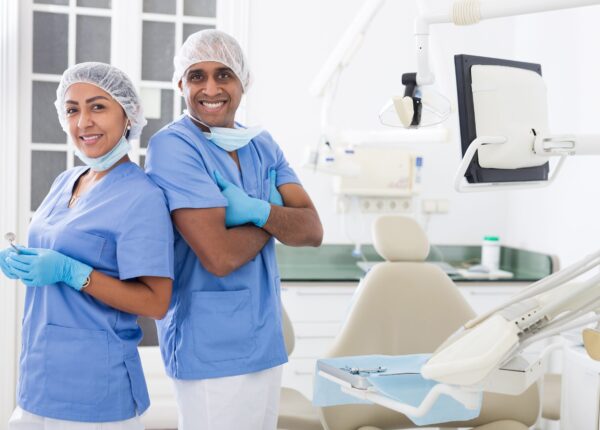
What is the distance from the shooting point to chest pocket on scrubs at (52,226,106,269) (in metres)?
1.35

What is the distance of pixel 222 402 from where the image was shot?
148cm

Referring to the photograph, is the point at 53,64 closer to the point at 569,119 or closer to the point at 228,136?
the point at 228,136

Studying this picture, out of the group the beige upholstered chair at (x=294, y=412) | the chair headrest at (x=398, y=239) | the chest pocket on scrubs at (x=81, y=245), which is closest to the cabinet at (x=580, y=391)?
the chair headrest at (x=398, y=239)

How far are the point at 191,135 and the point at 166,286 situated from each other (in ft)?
1.21

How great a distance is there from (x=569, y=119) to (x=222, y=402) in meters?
2.19

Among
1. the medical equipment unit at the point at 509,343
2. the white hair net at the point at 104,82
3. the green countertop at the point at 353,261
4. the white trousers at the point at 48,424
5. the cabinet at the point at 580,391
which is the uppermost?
the white hair net at the point at 104,82

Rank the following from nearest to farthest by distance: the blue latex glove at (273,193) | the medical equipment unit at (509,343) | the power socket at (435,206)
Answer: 1. the medical equipment unit at (509,343)
2. the blue latex glove at (273,193)
3. the power socket at (435,206)

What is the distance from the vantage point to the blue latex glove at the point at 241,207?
59.2 inches

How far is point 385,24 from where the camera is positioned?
3479 millimetres

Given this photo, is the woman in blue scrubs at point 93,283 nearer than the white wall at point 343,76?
Yes

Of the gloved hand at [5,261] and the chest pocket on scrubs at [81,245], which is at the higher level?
the chest pocket on scrubs at [81,245]

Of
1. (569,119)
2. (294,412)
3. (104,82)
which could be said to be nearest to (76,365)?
(104,82)

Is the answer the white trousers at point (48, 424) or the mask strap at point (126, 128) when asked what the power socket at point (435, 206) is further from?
the white trousers at point (48, 424)

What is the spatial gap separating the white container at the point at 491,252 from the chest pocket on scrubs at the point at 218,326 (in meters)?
2.12
